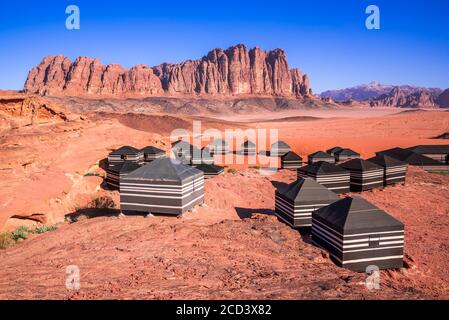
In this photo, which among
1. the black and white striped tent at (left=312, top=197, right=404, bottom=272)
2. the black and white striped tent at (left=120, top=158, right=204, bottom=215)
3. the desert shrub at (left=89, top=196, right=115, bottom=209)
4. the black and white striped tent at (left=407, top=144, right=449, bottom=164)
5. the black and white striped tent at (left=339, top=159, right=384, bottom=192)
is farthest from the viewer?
the black and white striped tent at (left=407, top=144, right=449, bottom=164)

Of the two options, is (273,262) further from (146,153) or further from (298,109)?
(298,109)

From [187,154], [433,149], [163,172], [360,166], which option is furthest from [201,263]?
[433,149]

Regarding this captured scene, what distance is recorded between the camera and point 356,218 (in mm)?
9391

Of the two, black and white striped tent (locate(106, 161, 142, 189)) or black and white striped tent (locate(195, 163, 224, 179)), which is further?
black and white striped tent (locate(195, 163, 224, 179))

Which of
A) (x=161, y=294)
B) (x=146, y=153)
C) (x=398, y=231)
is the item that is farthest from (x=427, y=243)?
(x=146, y=153)

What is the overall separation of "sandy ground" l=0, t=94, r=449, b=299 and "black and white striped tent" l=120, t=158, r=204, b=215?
21.1 inches

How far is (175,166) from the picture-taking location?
1338cm

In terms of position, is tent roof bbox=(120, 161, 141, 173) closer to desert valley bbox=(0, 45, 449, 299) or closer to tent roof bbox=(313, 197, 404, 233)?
desert valley bbox=(0, 45, 449, 299)

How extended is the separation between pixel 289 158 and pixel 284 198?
48.6ft

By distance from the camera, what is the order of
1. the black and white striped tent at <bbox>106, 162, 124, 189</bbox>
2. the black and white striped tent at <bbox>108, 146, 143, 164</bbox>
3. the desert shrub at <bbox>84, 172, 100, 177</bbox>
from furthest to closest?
the black and white striped tent at <bbox>108, 146, 143, 164</bbox> → the desert shrub at <bbox>84, 172, 100, 177</bbox> → the black and white striped tent at <bbox>106, 162, 124, 189</bbox>

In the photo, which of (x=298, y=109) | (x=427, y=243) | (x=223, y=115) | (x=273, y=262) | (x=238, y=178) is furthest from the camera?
(x=298, y=109)

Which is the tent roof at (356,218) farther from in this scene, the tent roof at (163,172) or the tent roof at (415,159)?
the tent roof at (415,159)

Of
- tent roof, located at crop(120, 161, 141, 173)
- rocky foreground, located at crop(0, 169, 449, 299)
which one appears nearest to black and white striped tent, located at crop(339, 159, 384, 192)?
rocky foreground, located at crop(0, 169, 449, 299)

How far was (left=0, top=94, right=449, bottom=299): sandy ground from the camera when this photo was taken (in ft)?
21.6
